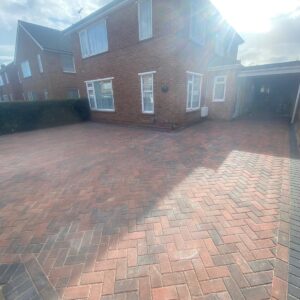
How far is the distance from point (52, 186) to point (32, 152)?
11.1 feet

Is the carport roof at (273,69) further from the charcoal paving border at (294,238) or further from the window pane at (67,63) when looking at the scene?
the window pane at (67,63)

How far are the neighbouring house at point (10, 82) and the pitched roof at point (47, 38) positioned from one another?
8.62m

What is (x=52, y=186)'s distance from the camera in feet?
12.3

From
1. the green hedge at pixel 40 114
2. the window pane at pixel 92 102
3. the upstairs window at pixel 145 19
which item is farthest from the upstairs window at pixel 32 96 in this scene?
the upstairs window at pixel 145 19

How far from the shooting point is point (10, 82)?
78.7 feet

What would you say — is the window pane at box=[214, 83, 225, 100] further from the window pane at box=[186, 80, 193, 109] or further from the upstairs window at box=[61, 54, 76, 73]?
the upstairs window at box=[61, 54, 76, 73]

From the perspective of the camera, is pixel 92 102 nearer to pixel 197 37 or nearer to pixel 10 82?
pixel 197 37

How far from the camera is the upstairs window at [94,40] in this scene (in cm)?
999

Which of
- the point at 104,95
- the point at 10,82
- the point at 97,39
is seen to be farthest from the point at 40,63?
the point at 10,82

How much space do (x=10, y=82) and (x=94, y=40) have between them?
2086 cm

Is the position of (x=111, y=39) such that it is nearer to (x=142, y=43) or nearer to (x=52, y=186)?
(x=142, y=43)

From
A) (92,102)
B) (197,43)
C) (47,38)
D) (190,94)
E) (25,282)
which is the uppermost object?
(47,38)

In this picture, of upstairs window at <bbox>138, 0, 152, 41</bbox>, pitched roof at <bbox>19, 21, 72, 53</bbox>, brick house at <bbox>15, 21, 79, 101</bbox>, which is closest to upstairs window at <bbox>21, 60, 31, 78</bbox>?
brick house at <bbox>15, 21, 79, 101</bbox>

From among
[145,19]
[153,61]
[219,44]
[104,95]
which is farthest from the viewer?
[219,44]
